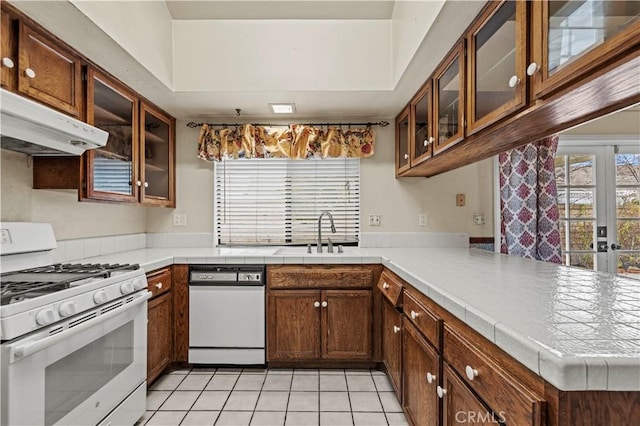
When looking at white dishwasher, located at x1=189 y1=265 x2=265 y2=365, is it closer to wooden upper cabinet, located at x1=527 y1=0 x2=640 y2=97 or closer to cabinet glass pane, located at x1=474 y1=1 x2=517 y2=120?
cabinet glass pane, located at x1=474 y1=1 x2=517 y2=120

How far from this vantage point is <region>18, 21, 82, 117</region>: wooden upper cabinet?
152 centimetres

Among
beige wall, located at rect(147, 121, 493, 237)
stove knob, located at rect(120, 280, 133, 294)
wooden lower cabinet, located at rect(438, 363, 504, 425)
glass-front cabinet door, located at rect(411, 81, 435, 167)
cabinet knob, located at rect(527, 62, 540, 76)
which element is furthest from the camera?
beige wall, located at rect(147, 121, 493, 237)

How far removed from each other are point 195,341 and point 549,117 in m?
2.51

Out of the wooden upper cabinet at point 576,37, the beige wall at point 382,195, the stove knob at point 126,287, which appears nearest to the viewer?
the wooden upper cabinet at point 576,37

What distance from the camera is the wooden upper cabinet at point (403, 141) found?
8.81ft

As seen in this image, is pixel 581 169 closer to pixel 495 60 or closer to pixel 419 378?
pixel 495 60

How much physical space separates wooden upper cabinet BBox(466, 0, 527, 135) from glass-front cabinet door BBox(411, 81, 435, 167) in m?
0.55

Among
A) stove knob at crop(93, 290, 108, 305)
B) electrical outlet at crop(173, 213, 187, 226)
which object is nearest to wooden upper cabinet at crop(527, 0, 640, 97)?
stove knob at crop(93, 290, 108, 305)

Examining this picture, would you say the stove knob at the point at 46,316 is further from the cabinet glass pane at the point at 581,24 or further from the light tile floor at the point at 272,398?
the cabinet glass pane at the point at 581,24

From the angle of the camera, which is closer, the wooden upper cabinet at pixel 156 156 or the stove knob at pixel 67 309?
the stove knob at pixel 67 309

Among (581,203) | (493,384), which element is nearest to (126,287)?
(493,384)

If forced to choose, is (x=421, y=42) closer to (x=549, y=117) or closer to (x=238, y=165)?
(x=549, y=117)

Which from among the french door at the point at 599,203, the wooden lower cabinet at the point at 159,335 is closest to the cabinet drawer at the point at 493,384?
the wooden lower cabinet at the point at 159,335

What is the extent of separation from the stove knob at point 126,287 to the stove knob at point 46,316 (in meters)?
0.40
